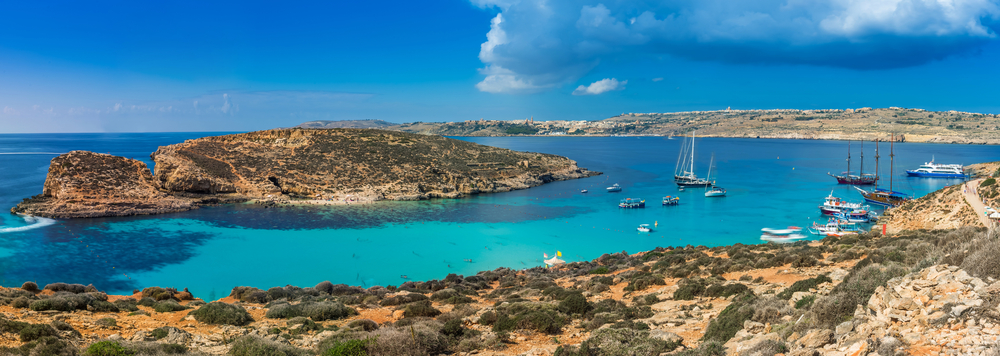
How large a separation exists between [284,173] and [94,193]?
15848 mm

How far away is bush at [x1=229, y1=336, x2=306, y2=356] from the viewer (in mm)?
7621

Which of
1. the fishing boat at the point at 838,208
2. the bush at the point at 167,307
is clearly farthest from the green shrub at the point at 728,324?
the fishing boat at the point at 838,208

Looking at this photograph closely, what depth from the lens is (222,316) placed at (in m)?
10.5

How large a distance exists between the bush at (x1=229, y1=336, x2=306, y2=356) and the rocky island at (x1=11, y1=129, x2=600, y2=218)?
39.9m

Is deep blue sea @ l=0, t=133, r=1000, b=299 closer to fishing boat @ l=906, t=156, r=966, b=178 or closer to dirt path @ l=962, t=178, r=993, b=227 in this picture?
dirt path @ l=962, t=178, r=993, b=227

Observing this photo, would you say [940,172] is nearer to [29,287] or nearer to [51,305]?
[51,305]

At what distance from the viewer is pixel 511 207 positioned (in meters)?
45.2

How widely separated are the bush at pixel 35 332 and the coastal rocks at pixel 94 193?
37.8 metres

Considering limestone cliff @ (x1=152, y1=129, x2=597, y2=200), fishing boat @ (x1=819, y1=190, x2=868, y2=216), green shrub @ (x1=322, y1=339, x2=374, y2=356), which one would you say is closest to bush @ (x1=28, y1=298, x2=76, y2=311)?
green shrub @ (x1=322, y1=339, x2=374, y2=356)

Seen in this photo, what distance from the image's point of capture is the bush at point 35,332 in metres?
7.60

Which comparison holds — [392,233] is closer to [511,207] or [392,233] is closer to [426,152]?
[511,207]

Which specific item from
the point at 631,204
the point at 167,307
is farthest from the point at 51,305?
the point at 631,204

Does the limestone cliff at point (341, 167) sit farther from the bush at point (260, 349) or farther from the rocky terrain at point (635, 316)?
the bush at point (260, 349)

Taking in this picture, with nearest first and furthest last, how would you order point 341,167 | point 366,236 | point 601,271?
point 601,271, point 366,236, point 341,167
